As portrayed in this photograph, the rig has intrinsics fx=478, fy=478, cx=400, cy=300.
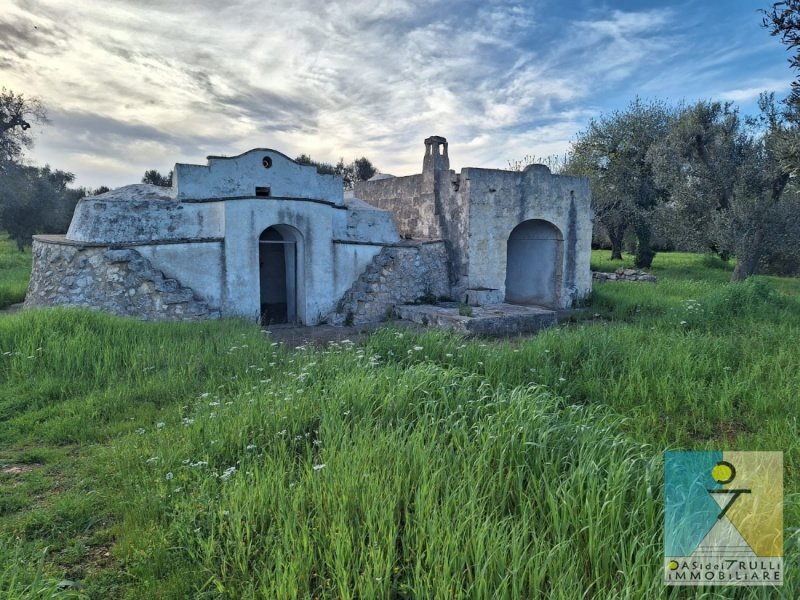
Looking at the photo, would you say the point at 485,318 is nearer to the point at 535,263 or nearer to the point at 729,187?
the point at 535,263

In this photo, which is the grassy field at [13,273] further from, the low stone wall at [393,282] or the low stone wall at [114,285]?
the low stone wall at [393,282]

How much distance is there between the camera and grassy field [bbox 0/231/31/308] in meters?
12.2

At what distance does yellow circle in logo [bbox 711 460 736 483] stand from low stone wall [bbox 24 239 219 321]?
9.61 m

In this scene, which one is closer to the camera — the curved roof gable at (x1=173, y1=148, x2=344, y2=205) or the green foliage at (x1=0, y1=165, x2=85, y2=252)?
the curved roof gable at (x1=173, y1=148, x2=344, y2=205)

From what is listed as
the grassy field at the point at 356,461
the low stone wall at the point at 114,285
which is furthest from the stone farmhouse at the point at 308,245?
the grassy field at the point at 356,461

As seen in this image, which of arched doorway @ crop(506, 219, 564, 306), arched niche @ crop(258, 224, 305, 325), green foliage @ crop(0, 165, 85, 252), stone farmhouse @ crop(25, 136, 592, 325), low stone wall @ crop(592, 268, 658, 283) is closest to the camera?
stone farmhouse @ crop(25, 136, 592, 325)

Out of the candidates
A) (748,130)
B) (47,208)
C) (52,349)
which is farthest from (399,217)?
(47,208)

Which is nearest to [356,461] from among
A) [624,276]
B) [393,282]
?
[393,282]

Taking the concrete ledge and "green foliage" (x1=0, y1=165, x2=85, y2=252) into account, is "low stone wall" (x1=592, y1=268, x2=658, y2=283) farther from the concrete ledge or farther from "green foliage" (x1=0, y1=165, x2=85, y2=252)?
"green foliage" (x1=0, y1=165, x2=85, y2=252)

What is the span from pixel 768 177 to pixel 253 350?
57.1ft

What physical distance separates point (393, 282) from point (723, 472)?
368 inches

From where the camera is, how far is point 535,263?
48.6 feet

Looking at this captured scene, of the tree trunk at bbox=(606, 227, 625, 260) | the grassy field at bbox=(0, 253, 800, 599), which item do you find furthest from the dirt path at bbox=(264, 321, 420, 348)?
the tree trunk at bbox=(606, 227, 625, 260)

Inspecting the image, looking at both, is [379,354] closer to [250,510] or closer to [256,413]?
[256,413]
